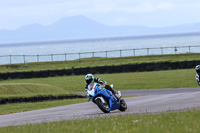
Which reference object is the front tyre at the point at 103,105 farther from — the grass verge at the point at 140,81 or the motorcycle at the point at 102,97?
the grass verge at the point at 140,81

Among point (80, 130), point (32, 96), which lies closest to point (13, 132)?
point (80, 130)

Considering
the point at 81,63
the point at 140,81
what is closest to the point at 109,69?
the point at 140,81

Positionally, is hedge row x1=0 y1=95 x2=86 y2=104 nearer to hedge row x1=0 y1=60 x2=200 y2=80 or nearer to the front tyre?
the front tyre

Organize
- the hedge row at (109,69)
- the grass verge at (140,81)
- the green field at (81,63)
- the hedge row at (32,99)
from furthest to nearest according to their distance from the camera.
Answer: the green field at (81,63), the hedge row at (109,69), the grass verge at (140,81), the hedge row at (32,99)

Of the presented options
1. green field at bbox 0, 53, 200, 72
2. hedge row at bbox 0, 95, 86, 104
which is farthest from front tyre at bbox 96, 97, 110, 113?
green field at bbox 0, 53, 200, 72

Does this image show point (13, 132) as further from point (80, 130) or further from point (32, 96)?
point (32, 96)

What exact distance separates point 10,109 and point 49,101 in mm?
4750

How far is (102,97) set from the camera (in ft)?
53.2

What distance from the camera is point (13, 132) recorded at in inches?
455

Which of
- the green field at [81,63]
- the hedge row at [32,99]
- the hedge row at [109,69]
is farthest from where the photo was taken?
the green field at [81,63]

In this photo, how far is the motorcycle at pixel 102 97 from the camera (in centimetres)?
1611

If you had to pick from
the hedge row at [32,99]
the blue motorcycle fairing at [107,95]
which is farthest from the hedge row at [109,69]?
the blue motorcycle fairing at [107,95]

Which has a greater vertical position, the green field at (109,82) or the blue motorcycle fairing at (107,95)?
the blue motorcycle fairing at (107,95)

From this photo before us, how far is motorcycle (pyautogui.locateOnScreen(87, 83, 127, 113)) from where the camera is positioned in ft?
52.9
